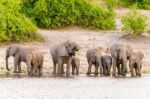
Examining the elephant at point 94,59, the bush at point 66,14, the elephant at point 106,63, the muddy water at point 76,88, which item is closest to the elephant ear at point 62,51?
the muddy water at point 76,88

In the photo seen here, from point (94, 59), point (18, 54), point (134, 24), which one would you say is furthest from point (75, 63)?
point (134, 24)

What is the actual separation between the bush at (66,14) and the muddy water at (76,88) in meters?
11.0

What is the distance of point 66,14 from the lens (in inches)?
1416

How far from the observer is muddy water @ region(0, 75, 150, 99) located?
2155 cm

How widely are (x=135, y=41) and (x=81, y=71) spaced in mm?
6814

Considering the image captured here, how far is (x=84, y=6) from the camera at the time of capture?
119ft

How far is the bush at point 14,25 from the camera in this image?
103ft

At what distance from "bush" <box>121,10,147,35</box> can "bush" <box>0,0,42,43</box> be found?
3788 mm

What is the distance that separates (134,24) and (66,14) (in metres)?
3.77

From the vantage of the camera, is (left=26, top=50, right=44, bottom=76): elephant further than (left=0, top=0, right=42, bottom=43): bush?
No

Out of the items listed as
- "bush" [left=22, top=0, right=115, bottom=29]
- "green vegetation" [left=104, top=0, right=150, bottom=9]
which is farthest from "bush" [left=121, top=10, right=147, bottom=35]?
"green vegetation" [left=104, top=0, right=150, bottom=9]

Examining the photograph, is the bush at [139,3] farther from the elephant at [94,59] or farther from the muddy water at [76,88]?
the muddy water at [76,88]

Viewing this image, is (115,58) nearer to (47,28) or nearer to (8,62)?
(8,62)

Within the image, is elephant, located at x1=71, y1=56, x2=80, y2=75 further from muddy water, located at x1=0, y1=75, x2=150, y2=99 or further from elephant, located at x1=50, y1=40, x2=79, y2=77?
muddy water, located at x1=0, y1=75, x2=150, y2=99
